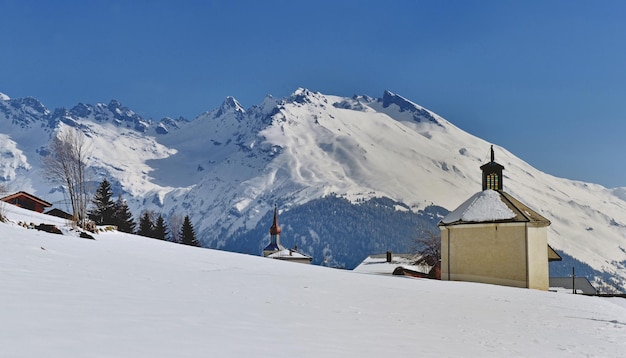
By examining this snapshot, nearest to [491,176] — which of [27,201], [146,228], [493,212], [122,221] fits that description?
[493,212]

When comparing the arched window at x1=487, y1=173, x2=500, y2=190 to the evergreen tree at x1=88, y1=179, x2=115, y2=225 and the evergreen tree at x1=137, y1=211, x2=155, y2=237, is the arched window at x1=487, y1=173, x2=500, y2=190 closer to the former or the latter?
the evergreen tree at x1=88, y1=179, x2=115, y2=225

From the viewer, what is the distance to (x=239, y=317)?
34.9 ft

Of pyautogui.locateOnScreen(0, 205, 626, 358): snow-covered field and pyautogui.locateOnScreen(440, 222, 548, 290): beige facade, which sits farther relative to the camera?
pyautogui.locateOnScreen(440, 222, 548, 290): beige facade

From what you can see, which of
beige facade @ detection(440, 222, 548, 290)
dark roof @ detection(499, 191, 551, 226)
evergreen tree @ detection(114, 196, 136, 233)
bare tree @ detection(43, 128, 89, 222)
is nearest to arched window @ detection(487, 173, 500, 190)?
dark roof @ detection(499, 191, 551, 226)

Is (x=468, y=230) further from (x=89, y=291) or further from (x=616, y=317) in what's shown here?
(x=89, y=291)

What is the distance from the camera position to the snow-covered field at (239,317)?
25.5ft

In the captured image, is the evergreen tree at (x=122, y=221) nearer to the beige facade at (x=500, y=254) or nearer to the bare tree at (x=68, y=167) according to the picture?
the bare tree at (x=68, y=167)

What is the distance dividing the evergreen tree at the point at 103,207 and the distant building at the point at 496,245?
158 ft

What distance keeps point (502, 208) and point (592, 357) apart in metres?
24.0

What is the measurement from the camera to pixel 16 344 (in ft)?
22.0

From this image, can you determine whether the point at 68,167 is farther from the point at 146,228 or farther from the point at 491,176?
the point at 146,228

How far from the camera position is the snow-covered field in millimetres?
7777

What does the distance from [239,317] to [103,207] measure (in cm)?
6616

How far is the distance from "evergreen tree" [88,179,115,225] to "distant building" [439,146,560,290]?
48265mm
